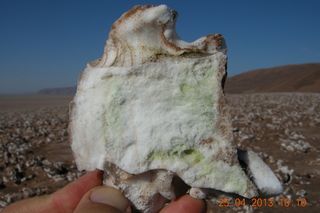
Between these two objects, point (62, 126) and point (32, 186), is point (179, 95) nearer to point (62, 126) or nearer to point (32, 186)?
point (32, 186)

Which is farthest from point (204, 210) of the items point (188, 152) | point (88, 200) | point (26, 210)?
point (26, 210)

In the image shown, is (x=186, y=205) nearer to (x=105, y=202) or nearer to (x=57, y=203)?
(x=105, y=202)

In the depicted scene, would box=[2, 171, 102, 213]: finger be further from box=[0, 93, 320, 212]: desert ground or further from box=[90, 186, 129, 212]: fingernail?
box=[0, 93, 320, 212]: desert ground

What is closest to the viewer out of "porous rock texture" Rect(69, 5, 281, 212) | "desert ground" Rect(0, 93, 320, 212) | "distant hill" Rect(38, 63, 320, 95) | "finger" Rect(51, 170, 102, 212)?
"porous rock texture" Rect(69, 5, 281, 212)

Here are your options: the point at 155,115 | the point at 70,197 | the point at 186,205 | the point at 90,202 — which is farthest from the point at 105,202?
the point at 70,197

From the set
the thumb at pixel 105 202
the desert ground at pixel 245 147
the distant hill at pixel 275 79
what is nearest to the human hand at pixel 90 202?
the thumb at pixel 105 202

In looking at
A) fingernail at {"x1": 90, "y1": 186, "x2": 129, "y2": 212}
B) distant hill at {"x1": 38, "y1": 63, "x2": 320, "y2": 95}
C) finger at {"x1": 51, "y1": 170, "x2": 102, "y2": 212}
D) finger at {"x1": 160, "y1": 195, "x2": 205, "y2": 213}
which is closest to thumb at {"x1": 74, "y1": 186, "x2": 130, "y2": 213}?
fingernail at {"x1": 90, "y1": 186, "x2": 129, "y2": 212}
